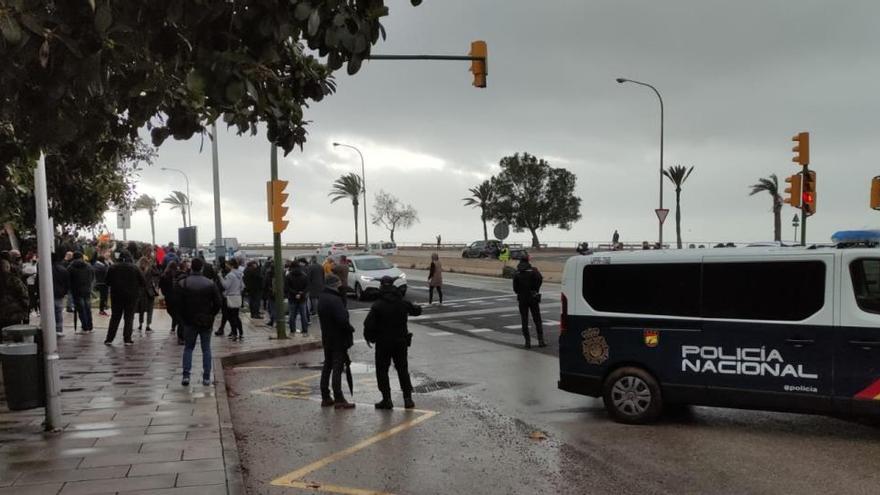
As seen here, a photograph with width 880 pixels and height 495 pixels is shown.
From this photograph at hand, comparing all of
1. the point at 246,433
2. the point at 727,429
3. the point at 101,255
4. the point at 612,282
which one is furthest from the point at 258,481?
the point at 101,255

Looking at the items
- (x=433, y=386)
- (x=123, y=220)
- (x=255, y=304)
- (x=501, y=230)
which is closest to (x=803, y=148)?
(x=433, y=386)

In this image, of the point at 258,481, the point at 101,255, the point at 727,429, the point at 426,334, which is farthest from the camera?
the point at 101,255

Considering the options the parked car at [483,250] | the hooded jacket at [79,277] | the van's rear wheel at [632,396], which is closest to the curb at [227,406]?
the van's rear wheel at [632,396]

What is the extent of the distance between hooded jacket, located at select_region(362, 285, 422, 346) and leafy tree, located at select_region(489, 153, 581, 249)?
69399 millimetres

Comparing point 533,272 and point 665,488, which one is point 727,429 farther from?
point 533,272

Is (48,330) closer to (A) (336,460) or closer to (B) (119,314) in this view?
(A) (336,460)

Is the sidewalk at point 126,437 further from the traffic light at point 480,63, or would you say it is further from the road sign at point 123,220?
the road sign at point 123,220

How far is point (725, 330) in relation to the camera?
7.08 m

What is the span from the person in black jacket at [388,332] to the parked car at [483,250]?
5225cm

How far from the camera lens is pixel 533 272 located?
14023 mm

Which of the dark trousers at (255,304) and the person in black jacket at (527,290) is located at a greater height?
the person in black jacket at (527,290)

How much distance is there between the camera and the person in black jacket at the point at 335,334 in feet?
28.4

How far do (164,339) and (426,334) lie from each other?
5867mm

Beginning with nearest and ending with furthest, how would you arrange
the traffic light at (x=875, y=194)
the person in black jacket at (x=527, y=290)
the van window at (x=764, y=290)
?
the van window at (x=764, y=290) < the person in black jacket at (x=527, y=290) < the traffic light at (x=875, y=194)
